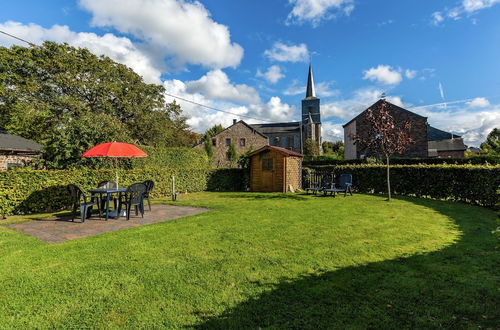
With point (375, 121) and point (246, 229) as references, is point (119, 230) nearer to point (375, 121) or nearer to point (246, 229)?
point (246, 229)

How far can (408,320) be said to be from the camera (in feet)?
7.79

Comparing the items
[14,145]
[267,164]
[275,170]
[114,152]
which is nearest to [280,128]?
[267,164]

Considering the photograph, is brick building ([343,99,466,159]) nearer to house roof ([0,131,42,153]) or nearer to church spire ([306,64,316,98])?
house roof ([0,131,42,153])

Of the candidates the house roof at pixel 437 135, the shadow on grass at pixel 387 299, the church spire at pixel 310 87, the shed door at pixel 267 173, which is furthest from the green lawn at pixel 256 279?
the church spire at pixel 310 87

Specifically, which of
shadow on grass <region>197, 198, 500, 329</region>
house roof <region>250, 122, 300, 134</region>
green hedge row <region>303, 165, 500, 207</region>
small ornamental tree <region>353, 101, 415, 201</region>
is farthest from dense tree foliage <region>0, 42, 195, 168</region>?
house roof <region>250, 122, 300, 134</region>

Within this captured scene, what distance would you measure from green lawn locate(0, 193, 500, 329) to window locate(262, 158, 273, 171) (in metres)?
9.82

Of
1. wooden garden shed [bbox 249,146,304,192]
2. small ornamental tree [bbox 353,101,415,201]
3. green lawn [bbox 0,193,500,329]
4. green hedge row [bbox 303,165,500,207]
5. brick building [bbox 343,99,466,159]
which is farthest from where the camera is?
brick building [bbox 343,99,466,159]

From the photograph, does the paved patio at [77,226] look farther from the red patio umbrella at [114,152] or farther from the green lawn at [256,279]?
the red patio umbrella at [114,152]

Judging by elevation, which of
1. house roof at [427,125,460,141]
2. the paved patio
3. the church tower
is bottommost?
the paved patio

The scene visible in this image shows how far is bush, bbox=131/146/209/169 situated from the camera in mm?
16906

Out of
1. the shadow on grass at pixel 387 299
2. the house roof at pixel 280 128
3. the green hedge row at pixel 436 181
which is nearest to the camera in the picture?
the shadow on grass at pixel 387 299

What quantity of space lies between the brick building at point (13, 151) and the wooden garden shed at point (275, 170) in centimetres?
1250

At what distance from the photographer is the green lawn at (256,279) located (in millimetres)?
2459

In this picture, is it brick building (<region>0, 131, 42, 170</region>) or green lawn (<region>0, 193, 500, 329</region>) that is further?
brick building (<region>0, 131, 42, 170</region>)
